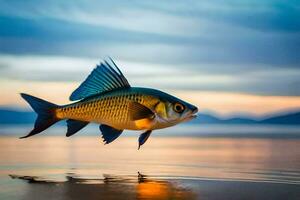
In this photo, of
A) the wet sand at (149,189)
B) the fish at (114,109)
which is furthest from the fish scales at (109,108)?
the wet sand at (149,189)

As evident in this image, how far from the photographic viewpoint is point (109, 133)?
32.8ft

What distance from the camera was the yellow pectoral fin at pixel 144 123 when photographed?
9.55 m

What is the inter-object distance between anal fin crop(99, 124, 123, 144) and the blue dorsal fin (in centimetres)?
61

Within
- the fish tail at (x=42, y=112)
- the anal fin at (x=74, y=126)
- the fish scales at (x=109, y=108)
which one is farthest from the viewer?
the fish tail at (x=42, y=112)

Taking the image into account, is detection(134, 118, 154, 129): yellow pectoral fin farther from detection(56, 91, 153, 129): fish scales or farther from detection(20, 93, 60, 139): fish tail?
detection(20, 93, 60, 139): fish tail

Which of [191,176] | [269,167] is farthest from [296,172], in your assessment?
[191,176]

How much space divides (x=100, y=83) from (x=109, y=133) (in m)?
0.85

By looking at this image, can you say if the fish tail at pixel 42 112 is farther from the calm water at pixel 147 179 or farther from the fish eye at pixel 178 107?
the fish eye at pixel 178 107

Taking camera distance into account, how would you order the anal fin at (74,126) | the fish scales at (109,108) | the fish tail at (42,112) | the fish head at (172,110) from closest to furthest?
the fish scales at (109,108) < the fish head at (172,110) < the anal fin at (74,126) < the fish tail at (42,112)

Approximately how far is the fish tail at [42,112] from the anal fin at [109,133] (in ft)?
3.04

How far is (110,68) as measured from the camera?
410 inches

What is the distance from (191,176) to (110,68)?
139 inches

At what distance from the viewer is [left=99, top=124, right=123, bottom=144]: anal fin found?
9977mm

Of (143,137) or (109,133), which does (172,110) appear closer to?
(143,137)
